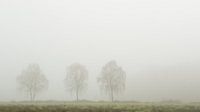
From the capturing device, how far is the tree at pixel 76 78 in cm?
10906

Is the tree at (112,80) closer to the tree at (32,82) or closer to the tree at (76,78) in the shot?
the tree at (76,78)

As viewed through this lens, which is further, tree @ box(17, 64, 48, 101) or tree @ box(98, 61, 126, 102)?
tree @ box(17, 64, 48, 101)

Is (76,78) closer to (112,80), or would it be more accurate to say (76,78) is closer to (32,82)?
(112,80)

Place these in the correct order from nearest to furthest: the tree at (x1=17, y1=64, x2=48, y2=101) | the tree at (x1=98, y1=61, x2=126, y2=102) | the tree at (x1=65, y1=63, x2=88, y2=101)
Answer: the tree at (x1=98, y1=61, x2=126, y2=102)
the tree at (x1=17, y1=64, x2=48, y2=101)
the tree at (x1=65, y1=63, x2=88, y2=101)

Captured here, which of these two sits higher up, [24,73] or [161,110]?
[24,73]

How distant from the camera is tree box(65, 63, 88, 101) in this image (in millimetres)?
109062

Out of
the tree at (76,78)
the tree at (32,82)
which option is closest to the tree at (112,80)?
the tree at (76,78)

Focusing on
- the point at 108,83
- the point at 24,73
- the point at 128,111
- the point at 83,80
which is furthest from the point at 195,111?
the point at 24,73

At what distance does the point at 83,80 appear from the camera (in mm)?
110188

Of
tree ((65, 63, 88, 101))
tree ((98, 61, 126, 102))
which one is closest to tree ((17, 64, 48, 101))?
tree ((65, 63, 88, 101))

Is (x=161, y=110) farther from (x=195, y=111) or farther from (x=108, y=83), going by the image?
(x=108, y=83)

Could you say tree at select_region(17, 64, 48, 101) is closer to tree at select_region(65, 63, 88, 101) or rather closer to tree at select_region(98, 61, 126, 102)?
tree at select_region(65, 63, 88, 101)

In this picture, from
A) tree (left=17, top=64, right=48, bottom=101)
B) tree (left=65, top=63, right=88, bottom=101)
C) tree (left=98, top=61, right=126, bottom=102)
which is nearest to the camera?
tree (left=98, top=61, right=126, bottom=102)

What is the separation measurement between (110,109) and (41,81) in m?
68.3
